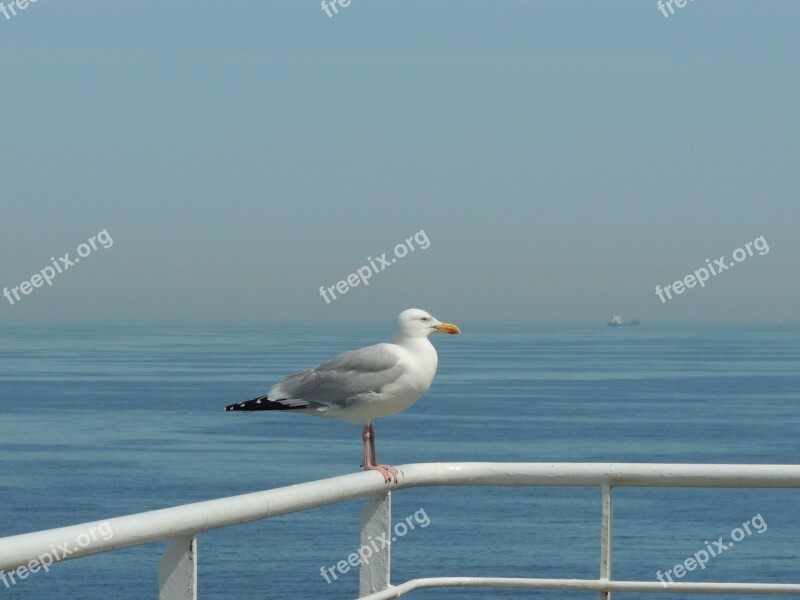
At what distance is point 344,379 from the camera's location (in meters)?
5.53

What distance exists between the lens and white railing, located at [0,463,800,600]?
251 cm

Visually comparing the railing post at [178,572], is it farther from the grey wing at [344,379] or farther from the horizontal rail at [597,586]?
the grey wing at [344,379]

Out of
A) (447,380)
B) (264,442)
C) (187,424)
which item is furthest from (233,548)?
(447,380)

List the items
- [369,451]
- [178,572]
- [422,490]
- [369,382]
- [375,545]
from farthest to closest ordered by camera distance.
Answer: [422,490], [369,382], [369,451], [375,545], [178,572]

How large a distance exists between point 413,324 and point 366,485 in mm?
2250

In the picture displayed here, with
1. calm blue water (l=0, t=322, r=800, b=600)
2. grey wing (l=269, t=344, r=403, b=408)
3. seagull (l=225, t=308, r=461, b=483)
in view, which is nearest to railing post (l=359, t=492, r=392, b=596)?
seagull (l=225, t=308, r=461, b=483)

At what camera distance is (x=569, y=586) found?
3.55 metres

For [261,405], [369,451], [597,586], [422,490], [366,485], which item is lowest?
[597,586]

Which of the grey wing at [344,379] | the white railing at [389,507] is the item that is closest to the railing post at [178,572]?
the white railing at [389,507]

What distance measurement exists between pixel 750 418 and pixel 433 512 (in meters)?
46.0

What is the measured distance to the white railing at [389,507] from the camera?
8.23 feet

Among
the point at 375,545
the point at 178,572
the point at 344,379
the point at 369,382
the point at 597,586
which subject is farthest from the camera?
the point at 344,379

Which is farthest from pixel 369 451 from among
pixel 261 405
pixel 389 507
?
pixel 389 507

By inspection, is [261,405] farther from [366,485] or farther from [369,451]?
[366,485]
